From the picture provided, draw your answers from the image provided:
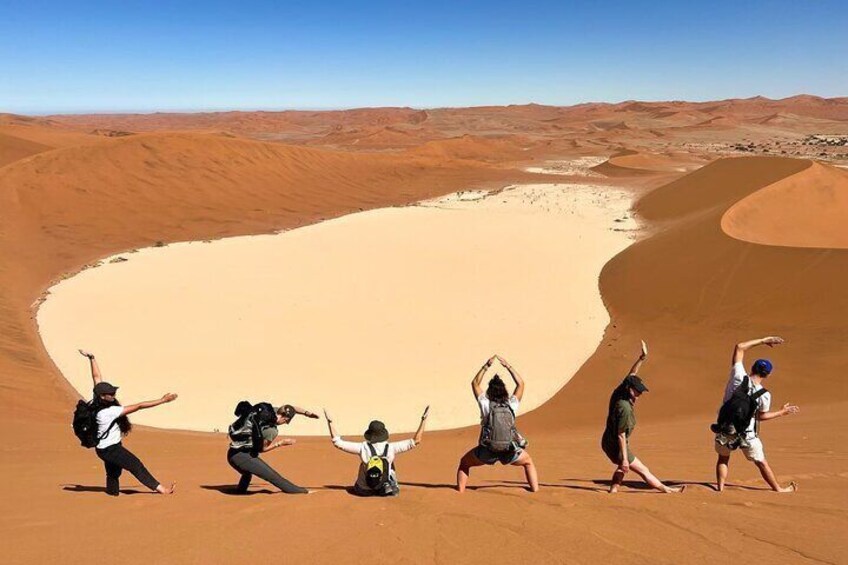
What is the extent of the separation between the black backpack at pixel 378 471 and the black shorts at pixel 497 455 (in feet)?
2.66

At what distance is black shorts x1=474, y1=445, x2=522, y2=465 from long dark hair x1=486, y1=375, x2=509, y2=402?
18.8 inches

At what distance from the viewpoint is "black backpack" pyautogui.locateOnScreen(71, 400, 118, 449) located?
5168 mm

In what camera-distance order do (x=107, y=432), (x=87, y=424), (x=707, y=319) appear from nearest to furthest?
(x=87, y=424), (x=107, y=432), (x=707, y=319)

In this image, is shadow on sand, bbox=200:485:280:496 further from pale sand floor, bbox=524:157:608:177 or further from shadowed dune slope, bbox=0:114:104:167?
pale sand floor, bbox=524:157:608:177

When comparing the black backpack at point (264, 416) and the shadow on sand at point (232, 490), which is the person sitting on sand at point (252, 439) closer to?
the black backpack at point (264, 416)

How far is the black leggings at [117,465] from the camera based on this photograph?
5.30 m

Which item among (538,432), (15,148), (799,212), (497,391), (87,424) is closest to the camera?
(497,391)

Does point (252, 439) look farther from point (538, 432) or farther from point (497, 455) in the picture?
point (538, 432)

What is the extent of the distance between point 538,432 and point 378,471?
5.45 metres

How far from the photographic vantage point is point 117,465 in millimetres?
5340

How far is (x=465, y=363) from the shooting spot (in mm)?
13516

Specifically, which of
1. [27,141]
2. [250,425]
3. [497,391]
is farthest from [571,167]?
[250,425]

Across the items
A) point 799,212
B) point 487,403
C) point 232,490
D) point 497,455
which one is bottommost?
point 232,490

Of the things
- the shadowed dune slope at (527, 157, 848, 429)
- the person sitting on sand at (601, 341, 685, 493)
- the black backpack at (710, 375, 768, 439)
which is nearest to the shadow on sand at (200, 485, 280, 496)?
the person sitting on sand at (601, 341, 685, 493)
